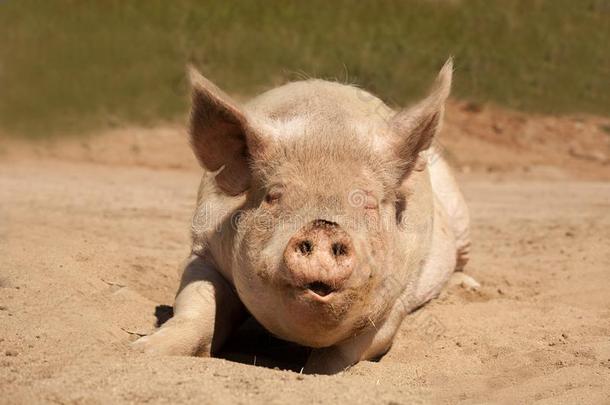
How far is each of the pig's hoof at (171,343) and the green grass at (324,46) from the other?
10.1 metres

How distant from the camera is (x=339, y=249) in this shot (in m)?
4.24

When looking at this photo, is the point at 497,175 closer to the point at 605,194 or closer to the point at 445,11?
the point at 605,194

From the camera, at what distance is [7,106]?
41.7 ft

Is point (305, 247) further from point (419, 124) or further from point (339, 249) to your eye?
point (419, 124)

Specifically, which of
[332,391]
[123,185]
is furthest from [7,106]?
[332,391]

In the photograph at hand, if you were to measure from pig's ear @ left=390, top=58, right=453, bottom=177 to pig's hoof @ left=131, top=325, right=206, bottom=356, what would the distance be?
4.84 feet

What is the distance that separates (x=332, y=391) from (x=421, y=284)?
8.70 ft

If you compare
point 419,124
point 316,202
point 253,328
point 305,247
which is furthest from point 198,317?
point 419,124

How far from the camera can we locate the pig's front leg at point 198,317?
16.1 feet

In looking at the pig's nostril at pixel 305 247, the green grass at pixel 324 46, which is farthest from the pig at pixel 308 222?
the green grass at pixel 324 46

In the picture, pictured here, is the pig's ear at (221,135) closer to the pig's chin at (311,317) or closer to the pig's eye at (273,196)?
the pig's eye at (273,196)

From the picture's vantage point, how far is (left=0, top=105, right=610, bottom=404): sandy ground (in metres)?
4.05

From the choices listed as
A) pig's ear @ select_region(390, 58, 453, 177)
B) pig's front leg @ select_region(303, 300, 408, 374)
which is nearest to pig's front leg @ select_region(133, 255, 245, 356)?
pig's front leg @ select_region(303, 300, 408, 374)

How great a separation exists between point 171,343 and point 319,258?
3.77 ft
